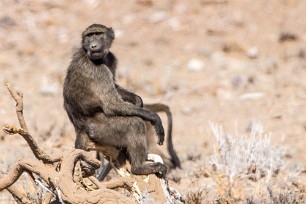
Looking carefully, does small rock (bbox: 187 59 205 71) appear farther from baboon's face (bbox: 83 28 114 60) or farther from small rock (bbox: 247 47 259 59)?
baboon's face (bbox: 83 28 114 60)

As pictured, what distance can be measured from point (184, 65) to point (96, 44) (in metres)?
8.32

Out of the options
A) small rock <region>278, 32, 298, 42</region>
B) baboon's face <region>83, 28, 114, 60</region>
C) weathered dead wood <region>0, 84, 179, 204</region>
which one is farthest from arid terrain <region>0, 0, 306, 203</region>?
baboon's face <region>83, 28, 114, 60</region>

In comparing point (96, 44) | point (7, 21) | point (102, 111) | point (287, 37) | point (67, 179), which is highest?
point (96, 44)

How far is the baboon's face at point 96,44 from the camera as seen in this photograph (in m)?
6.29

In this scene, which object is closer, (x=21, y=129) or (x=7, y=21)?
(x=21, y=129)

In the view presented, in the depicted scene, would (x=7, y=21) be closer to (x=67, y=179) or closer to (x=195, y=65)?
(x=195, y=65)

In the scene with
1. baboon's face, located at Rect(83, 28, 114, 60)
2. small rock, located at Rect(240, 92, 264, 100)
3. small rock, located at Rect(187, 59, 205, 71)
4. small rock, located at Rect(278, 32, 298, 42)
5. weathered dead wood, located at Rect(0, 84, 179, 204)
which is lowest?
small rock, located at Rect(240, 92, 264, 100)

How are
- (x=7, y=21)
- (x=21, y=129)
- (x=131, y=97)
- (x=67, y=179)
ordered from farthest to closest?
(x=7, y=21), (x=131, y=97), (x=67, y=179), (x=21, y=129)

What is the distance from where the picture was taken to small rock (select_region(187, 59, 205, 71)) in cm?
1410

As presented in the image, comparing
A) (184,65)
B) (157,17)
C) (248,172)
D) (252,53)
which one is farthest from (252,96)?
(157,17)

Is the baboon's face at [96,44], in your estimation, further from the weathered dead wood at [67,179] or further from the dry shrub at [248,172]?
the dry shrub at [248,172]

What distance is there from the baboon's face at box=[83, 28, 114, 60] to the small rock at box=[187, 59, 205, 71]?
25.1 ft

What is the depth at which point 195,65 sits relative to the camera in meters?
14.2

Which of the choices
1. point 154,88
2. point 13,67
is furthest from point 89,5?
point 154,88
